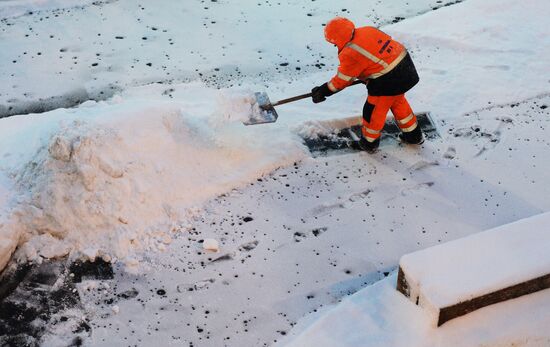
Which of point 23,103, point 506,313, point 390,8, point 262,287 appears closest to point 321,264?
point 262,287

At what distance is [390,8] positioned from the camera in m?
7.43

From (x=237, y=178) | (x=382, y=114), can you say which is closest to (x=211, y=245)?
(x=237, y=178)

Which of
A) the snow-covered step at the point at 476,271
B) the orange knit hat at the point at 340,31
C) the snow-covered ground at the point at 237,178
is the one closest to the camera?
the snow-covered step at the point at 476,271

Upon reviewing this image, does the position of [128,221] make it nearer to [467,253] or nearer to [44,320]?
[44,320]

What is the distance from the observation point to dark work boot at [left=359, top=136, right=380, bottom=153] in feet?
16.2

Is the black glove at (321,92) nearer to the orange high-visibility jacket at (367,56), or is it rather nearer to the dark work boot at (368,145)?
the orange high-visibility jacket at (367,56)

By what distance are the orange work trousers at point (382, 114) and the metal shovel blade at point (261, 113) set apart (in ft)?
2.52

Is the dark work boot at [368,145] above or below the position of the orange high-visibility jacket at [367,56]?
below

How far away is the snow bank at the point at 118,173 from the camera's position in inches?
160

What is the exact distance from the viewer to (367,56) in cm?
447

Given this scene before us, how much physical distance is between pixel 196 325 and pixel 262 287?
0.51 metres

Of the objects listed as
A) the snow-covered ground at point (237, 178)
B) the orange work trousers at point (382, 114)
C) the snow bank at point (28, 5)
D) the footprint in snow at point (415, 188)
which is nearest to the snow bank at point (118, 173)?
the snow-covered ground at point (237, 178)

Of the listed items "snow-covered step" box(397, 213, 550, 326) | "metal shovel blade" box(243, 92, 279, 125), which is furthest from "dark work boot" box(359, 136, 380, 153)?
"snow-covered step" box(397, 213, 550, 326)

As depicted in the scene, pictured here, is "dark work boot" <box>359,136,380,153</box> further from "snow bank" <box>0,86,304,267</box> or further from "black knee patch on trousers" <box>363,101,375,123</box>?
"snow bank" <box>0,86,304,267</box>
